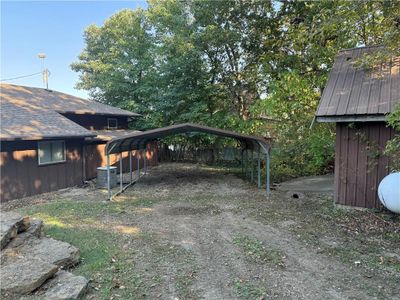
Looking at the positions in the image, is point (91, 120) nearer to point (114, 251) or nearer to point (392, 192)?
point (114, 251)

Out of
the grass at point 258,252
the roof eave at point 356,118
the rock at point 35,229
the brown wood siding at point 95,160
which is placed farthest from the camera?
the brown wood siding at point 95,160

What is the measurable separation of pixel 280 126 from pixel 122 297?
10.9 m

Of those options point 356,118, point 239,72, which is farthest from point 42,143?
point 239,72

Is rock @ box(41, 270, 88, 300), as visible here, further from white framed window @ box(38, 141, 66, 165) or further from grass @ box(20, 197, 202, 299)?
white framed window @ box(38, 141, 66, 165)

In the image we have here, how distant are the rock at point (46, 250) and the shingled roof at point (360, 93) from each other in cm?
625

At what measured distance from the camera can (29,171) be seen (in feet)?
34.5

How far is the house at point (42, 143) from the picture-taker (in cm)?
991

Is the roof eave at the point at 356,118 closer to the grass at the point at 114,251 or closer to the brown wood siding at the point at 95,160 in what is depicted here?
the grass at the point at 114,251

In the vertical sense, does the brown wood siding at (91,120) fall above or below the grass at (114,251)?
above

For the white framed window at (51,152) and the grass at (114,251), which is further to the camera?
the white framed window at (51,152)

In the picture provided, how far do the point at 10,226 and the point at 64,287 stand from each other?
1891mm

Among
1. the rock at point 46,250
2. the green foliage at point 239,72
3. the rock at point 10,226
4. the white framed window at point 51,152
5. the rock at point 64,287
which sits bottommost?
the rock at point 64,287

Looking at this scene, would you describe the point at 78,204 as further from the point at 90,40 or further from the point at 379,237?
the point at 90,40

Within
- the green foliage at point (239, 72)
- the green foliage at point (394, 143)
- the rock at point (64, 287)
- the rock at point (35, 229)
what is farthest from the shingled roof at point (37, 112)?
the green foliage at point (394, 143)
